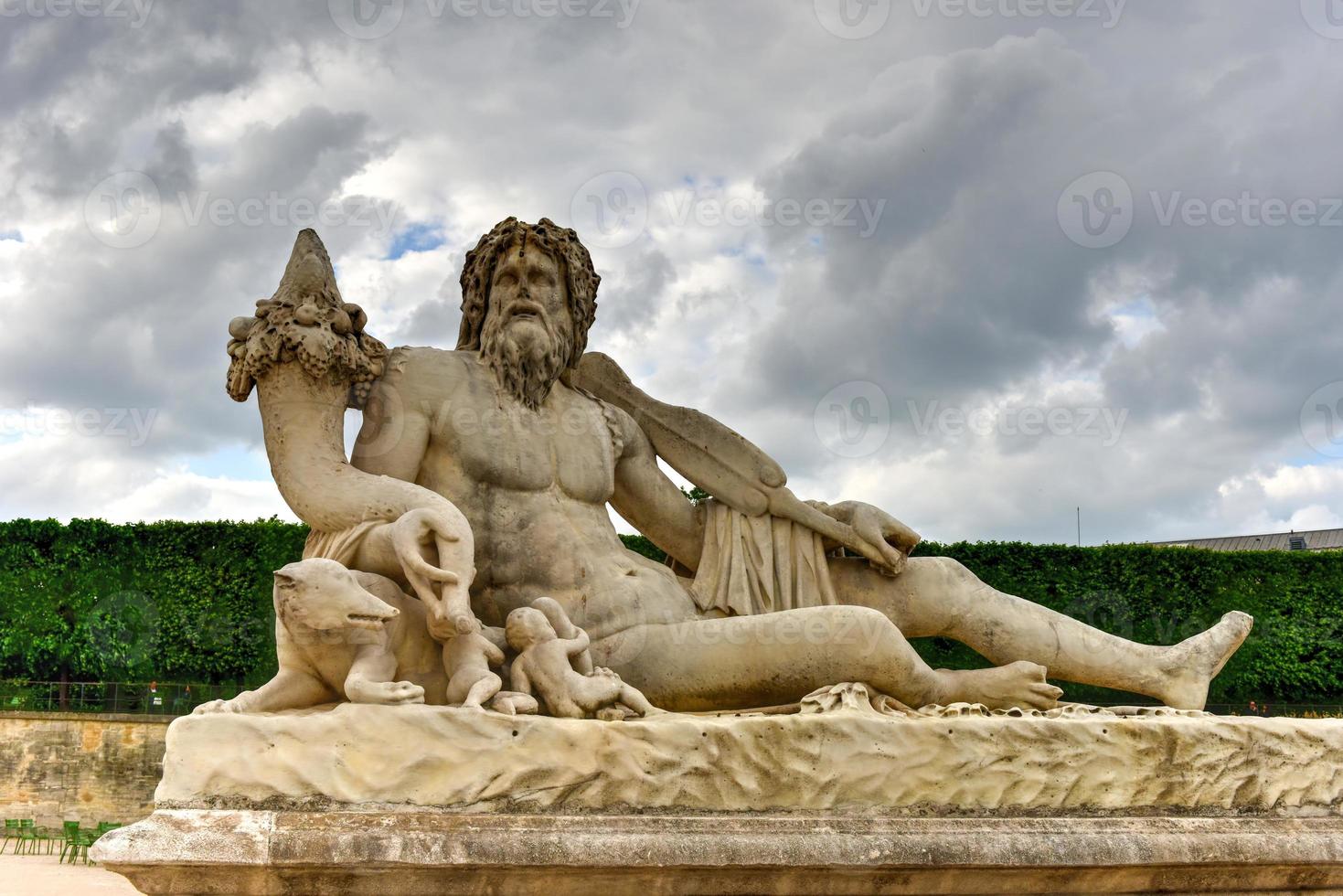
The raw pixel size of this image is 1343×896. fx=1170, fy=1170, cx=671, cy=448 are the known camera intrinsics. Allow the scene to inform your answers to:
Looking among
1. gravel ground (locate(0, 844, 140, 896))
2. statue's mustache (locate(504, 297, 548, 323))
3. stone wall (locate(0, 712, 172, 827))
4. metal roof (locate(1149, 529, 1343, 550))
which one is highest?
metal roof (locate(1149, 529, 1343, 550))

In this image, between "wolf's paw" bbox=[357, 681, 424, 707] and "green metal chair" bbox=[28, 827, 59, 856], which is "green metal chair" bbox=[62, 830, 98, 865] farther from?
"wolf's paw" bbox=[357, 681, 424, 707]

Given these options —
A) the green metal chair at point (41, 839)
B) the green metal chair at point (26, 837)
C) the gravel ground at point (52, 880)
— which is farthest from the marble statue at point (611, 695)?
the green metal chair at point (26, 837)

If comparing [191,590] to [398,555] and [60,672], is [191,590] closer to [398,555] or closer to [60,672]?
[60,672]

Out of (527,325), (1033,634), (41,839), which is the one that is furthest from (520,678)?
(41,839)

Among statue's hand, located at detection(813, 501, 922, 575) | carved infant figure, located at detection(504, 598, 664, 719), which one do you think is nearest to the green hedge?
statue's hand, located at detection(813, 501, 922, 575)

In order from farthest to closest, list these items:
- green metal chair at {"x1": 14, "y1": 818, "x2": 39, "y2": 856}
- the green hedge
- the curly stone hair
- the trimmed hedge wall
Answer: the green hedge < the trimmed hedge wall < green metal chair at {"x1": 14, "y1": 818, "x2": 39, "y2": 856} < the curly stone hair

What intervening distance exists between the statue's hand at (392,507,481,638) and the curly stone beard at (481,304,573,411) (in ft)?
2.67

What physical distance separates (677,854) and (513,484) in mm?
1518

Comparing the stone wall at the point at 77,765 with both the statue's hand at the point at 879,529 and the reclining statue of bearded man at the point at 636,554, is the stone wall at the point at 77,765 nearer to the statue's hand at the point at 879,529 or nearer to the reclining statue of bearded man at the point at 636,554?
the reclining statue of bearded man at the point at 636,554

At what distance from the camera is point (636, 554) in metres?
4.43

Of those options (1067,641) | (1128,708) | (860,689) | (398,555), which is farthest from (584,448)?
(1128,708)

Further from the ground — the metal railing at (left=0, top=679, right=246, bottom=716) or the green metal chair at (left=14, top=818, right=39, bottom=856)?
the metal railing at (left=0, top=679, right=246, bottom=716)

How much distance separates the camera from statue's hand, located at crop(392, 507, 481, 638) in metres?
3.49

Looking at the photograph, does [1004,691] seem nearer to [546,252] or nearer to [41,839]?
[546,252]
